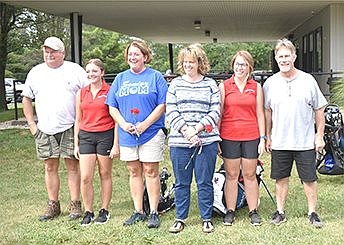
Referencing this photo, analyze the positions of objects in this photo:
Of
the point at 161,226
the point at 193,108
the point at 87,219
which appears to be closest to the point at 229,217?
the point at 161,226

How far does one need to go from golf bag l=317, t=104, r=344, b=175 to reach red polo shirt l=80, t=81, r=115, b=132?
8.02ft

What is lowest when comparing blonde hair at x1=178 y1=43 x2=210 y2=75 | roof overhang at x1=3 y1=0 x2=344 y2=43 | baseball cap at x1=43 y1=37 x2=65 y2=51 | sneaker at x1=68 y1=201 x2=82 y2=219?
sneaker at x1=68 y1=201 x2=82 y2=219

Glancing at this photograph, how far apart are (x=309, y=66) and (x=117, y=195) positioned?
13.6 meters

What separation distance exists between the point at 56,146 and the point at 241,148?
1586 millimetres

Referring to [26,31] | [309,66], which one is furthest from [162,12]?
[26,31]

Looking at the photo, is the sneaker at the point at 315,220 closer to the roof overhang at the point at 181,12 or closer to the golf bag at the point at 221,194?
the golf bag at the point at 221,194

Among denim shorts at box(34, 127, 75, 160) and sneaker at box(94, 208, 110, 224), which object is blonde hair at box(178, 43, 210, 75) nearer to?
denim shorts at box(34, 127, 75, 160)

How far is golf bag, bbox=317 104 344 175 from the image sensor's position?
6.30m

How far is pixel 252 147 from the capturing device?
16.1 ft

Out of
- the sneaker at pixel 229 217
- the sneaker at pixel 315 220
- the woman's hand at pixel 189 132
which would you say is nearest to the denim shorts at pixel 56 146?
the woman's hand at pixel 189 132

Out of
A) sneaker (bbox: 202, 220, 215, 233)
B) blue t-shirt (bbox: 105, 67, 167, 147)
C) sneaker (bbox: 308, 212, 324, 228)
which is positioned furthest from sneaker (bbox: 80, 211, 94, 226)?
sneaker (bbox: 308, 212, 324, 228)

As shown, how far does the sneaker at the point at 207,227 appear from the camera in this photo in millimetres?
4781

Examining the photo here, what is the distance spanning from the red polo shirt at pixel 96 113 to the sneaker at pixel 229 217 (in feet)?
3.94

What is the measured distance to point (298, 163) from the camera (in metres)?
4.89
